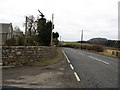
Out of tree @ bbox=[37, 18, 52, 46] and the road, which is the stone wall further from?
tree @ bbox=[37, 18, 52, 46]

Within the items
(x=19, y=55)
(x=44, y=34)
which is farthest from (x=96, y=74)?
(x=44, y=34)

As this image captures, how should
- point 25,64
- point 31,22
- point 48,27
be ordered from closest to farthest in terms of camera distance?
point 25,64 → point 48,27 → point 31,22

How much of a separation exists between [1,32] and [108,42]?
2424 inches

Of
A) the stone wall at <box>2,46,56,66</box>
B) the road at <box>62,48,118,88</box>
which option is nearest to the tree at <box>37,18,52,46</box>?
the stone wall at <box>2,46,56,66</box>

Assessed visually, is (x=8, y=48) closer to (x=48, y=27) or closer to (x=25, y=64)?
(x=25, y=64)

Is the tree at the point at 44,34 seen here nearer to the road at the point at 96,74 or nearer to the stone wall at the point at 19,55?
the stone wall at the point at 19,55

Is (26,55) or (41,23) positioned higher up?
(41,23)

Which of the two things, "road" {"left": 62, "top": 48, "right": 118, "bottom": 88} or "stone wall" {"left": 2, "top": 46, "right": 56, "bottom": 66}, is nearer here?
"road" {"left": 62, "top": 48, "right": 118, "bottom": 88}

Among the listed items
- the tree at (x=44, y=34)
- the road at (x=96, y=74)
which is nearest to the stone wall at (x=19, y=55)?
the road at (x=96, y=74)

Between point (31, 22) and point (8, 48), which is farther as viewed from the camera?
point (31, 22)

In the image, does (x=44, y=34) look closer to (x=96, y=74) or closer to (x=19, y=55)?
(x=19, y=55)

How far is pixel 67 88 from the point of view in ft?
18.5

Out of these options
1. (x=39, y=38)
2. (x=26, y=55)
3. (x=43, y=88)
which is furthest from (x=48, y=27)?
(x=43, y=88)

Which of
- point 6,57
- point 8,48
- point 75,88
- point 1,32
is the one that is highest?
point 1,32
